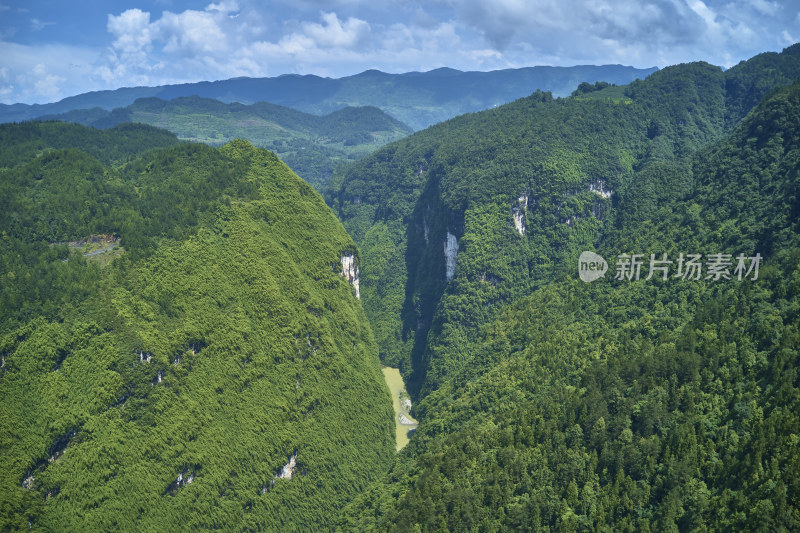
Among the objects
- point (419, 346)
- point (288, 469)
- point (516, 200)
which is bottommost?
point (288, 469)

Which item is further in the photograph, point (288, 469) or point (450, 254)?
point (450, 254)

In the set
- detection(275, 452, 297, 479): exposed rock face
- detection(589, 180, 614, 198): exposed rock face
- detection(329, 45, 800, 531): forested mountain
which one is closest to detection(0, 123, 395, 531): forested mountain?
detection(275, 452, 297, 479): exposed rock face

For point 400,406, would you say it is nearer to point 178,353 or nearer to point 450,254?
point 450,254

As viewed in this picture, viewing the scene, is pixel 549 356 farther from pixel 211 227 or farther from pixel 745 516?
pixel 211 227

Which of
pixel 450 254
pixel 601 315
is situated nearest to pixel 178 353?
pixel 601 315

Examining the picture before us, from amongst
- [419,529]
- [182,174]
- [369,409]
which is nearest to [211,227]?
[182,174]

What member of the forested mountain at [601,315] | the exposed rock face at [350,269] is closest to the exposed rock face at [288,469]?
the forested mountain at [601,315]

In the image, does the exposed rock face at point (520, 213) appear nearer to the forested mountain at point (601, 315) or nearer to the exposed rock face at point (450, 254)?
the forested mountain at point (601, 315)
